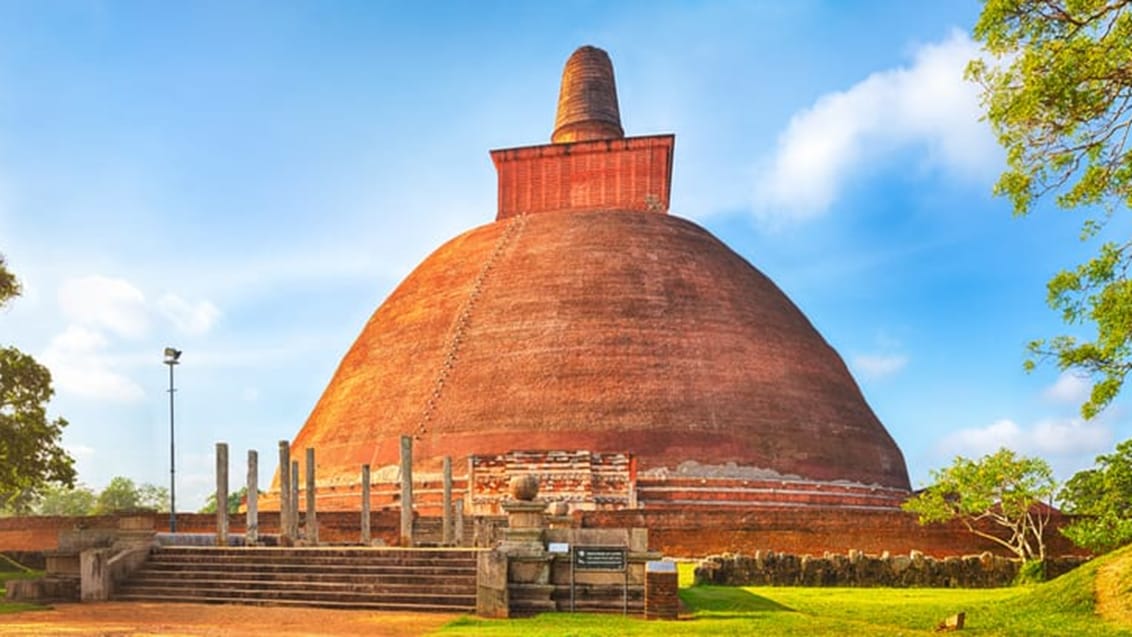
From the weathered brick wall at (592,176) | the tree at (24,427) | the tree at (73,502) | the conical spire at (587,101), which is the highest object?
the conical spire at (587,101)

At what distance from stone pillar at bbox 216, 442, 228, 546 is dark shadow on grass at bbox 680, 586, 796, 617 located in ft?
24.6

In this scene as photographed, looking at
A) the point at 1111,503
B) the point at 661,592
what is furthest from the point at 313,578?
the point at 1111,503

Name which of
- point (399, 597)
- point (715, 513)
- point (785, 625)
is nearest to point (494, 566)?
point (399, 597)

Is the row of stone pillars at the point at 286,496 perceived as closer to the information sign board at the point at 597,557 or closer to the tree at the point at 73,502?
the information sign board at the point at 597,557

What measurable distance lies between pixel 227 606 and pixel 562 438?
13393 mm

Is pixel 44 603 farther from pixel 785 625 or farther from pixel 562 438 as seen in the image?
pixel 562 438

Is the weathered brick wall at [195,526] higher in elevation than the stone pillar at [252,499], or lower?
lower

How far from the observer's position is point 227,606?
1186 centimetres

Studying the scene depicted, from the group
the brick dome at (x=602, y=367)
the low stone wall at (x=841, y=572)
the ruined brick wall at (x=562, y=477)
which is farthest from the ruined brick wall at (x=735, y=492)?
the low stone wall at (x=841, y=572)

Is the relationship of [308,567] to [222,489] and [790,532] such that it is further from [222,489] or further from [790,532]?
[790,532]

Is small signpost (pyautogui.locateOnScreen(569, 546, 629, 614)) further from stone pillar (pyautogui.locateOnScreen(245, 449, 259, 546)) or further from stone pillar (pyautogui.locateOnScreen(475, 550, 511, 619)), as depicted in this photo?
stone pillar (pyautogui.locateOnScreen(245, 449, 259, 546))

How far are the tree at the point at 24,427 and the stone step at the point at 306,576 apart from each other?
26.1 feet

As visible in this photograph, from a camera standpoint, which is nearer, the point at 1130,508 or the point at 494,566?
the point at 494,566

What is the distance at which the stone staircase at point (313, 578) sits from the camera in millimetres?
11547
